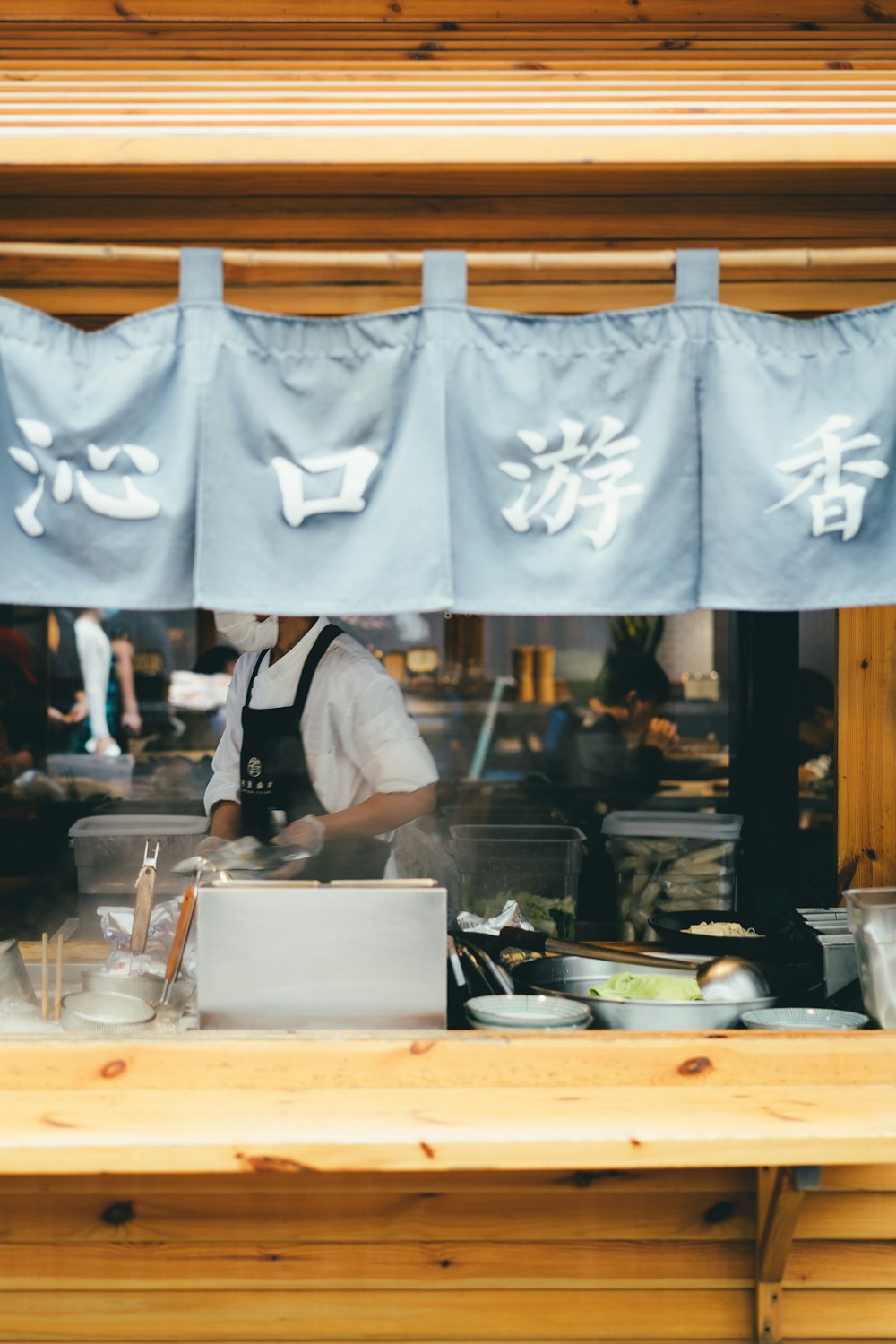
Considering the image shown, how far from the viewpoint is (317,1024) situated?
325 centimetres

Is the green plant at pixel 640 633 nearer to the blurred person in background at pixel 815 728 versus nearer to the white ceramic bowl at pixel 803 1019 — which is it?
the blurred person in background at pixel 815 728

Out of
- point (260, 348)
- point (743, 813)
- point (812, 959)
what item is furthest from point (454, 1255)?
point (743, 813)

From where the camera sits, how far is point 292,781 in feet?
16.6

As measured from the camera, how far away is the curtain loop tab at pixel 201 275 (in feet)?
10.5

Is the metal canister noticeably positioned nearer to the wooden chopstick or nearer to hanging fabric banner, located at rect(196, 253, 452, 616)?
the wooden chopstick

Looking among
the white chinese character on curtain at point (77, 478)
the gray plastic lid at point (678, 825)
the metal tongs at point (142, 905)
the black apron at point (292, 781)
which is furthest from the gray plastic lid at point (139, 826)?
the white chinese character on curtain at point (77, 478)

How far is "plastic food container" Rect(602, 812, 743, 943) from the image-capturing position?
5.58 meters

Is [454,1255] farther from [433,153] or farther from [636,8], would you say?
[636,8]

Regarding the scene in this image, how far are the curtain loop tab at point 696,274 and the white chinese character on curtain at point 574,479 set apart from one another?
1.39ft

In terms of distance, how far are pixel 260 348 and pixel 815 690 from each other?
256 inches

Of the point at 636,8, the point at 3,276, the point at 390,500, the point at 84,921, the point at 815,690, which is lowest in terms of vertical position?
the point at 84,921

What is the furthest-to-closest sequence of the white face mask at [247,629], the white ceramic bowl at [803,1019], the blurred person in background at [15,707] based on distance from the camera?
the blurred person in background at [15,707] → the white face mask at [247,629] → the white ceramic bowl at [803,1019]

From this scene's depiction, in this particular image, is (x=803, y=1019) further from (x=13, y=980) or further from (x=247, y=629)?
(x=247, y=629)

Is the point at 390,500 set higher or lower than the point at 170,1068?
higher
